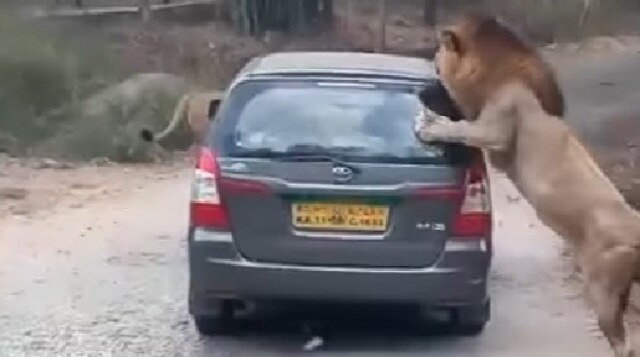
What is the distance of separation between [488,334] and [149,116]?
30.7ft

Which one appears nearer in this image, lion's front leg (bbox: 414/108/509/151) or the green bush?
lion's front leg (bbox: 414/108/509/151)

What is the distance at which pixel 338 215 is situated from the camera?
8.98 metres

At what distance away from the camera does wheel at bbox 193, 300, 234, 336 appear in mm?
9508

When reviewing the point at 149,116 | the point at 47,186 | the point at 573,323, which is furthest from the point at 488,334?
the point at 149,116

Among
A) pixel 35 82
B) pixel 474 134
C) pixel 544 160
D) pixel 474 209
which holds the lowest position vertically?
pixel 35 82

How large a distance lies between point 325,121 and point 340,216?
647mm

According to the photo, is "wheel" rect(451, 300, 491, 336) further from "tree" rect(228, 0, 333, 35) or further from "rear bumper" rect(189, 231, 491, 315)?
"tree" rect(228, 0, 333, 35)

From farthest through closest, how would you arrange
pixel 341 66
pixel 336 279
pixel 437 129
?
pixel 341 66 < pixel 336 279 < pixel 437 129

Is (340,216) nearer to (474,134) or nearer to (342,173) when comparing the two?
(342,173)

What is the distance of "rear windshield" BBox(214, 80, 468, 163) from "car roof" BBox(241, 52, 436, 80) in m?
0.10

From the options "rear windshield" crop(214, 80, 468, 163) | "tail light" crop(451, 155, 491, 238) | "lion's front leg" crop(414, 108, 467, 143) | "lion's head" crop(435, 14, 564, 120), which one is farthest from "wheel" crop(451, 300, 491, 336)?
"lion's head" crop(435, 14, 564, 120)

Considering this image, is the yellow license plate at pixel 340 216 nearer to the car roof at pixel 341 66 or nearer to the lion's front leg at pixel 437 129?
the lion's front leg at pixel 437 129

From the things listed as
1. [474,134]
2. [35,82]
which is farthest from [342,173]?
[35,82]

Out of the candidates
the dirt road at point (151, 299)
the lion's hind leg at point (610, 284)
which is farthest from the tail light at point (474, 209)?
the lion's hind leg at point (610, 284)
